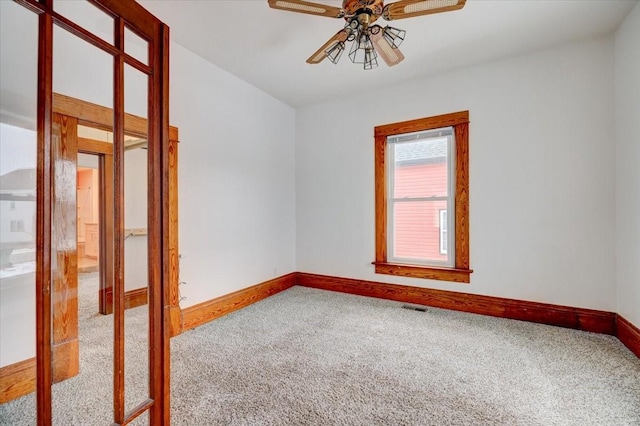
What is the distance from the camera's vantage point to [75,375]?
1.33 m

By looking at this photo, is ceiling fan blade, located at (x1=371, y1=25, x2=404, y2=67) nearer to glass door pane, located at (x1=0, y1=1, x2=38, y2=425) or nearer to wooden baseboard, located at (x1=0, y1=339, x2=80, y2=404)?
glass door pane, located at (x1=0, y1=1, x2=38, y2=425)

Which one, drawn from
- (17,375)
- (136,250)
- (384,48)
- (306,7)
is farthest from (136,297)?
(384,48)

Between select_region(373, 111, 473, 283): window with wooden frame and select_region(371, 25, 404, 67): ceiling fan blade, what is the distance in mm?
1310

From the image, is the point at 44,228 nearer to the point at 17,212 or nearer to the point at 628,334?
the point at 17,212

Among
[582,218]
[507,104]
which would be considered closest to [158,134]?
[507,104]

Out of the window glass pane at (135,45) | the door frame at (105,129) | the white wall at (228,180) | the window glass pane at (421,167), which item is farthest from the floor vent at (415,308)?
the window glass pane at (135,45)

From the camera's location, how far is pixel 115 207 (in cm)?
125

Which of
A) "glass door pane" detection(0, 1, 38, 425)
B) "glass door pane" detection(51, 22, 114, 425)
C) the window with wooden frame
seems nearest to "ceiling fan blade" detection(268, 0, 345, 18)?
"glass door pane" detection(51, 22, 114, 425)

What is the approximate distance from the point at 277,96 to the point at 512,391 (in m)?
4.10

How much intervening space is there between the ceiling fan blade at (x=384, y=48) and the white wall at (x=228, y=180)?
1.90 m

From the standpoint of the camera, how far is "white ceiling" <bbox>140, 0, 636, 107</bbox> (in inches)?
94.1

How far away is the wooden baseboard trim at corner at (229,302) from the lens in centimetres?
296

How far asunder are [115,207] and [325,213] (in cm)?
330

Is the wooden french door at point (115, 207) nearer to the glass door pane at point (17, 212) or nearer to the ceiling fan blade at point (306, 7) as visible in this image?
the glass door pane at point (17, 212)
